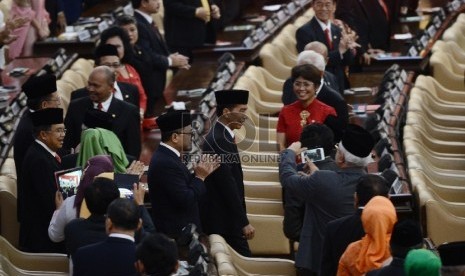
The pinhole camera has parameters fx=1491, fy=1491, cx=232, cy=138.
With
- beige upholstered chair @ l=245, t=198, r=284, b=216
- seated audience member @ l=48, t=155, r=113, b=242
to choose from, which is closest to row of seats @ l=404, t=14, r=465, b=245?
beige upholstered chair @ l=245, t=198, r=284, b=216

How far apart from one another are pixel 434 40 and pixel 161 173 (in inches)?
279

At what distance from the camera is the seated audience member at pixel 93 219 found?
802 cm

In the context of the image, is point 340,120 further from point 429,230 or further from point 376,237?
point 376,237

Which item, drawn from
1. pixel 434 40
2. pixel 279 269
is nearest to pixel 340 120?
pixel 279 269

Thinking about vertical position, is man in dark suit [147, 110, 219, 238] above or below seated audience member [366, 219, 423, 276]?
below

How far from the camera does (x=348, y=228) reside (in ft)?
26.8

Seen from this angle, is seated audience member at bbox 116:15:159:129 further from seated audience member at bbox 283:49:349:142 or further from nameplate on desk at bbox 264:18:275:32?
nameplate on desk at bbox 264:18:275:32

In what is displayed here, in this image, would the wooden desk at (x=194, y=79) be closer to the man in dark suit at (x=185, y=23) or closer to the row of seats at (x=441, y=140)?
the man in dark suit at (x=185, y=23)

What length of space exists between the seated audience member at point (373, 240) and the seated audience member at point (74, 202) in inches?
63.9

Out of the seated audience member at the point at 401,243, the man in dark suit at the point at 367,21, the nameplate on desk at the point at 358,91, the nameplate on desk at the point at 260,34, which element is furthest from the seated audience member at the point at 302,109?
the nameplate on desk at the point at 260,34

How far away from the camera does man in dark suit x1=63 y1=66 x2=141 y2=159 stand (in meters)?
10.3

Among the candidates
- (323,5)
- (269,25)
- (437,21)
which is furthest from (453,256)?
(437,21)

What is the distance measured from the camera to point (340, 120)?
34.2ft

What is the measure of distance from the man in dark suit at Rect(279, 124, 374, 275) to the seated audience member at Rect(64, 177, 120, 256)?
1.33 m
